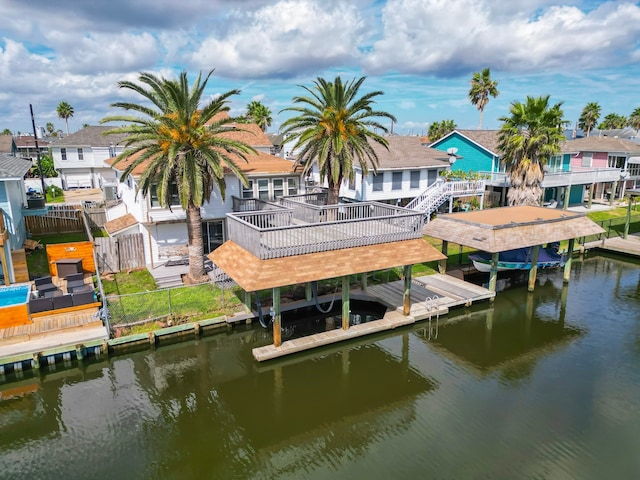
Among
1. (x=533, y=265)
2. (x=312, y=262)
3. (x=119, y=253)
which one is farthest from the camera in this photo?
(x=533, y=265)

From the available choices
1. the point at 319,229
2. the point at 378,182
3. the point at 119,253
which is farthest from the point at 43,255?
the point at 378,182

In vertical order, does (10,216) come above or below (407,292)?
above

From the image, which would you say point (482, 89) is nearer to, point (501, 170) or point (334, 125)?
point (501, 170)

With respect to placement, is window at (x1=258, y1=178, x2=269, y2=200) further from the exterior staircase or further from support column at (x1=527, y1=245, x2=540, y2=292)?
support column at (x1=527, y1=245, x2=540, y2=292)

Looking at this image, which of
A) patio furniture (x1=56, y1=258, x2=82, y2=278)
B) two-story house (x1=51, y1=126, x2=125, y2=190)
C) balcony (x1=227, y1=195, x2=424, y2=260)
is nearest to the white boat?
balcony (x1=227, y1=195, x2=424, y2=260)

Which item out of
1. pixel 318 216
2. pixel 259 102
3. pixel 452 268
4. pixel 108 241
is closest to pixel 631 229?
pixel 452 268

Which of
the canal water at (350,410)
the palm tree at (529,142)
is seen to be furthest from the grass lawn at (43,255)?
the palm tree at (529,142)
